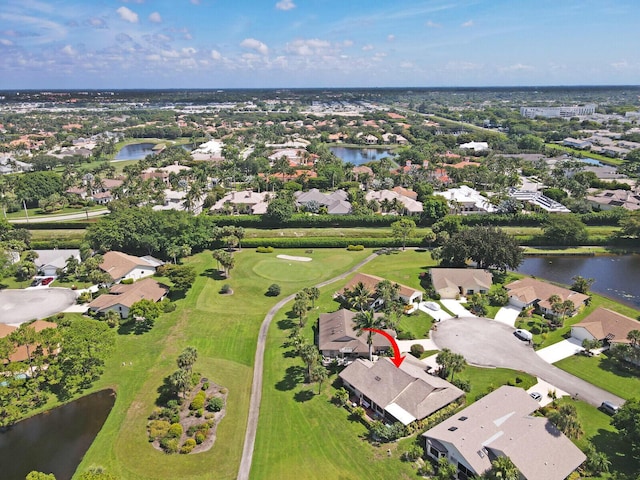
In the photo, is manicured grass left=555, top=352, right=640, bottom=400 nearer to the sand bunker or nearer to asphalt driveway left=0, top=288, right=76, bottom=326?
the sand bunker


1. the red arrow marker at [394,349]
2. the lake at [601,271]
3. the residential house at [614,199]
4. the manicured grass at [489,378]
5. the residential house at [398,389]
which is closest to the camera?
the residential house at [398,389]

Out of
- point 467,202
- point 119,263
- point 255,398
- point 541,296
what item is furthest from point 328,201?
point 255,398

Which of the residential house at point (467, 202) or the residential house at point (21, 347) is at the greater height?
the residential house at point (467, 202)

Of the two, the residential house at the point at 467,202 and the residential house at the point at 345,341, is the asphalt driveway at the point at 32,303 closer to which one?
the residential house at the point at 345,341

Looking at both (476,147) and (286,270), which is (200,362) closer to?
(286,270)

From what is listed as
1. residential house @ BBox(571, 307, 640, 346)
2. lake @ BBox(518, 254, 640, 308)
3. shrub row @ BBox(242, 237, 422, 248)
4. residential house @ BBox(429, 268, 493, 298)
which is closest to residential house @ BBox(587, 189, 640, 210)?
lake @ BBox(518, 254, 640, 308)

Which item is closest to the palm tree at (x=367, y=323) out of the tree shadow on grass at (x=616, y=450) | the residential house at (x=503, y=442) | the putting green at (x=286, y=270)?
the residential house at (x=503, y=442)

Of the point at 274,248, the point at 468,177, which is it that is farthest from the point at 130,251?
the point at 468,177

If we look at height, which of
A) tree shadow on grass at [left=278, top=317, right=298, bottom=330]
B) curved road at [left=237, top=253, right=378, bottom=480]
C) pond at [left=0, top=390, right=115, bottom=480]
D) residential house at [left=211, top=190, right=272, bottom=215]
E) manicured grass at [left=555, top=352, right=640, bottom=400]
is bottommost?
pond at [left=0, top=390, right=115, bottom=480]
